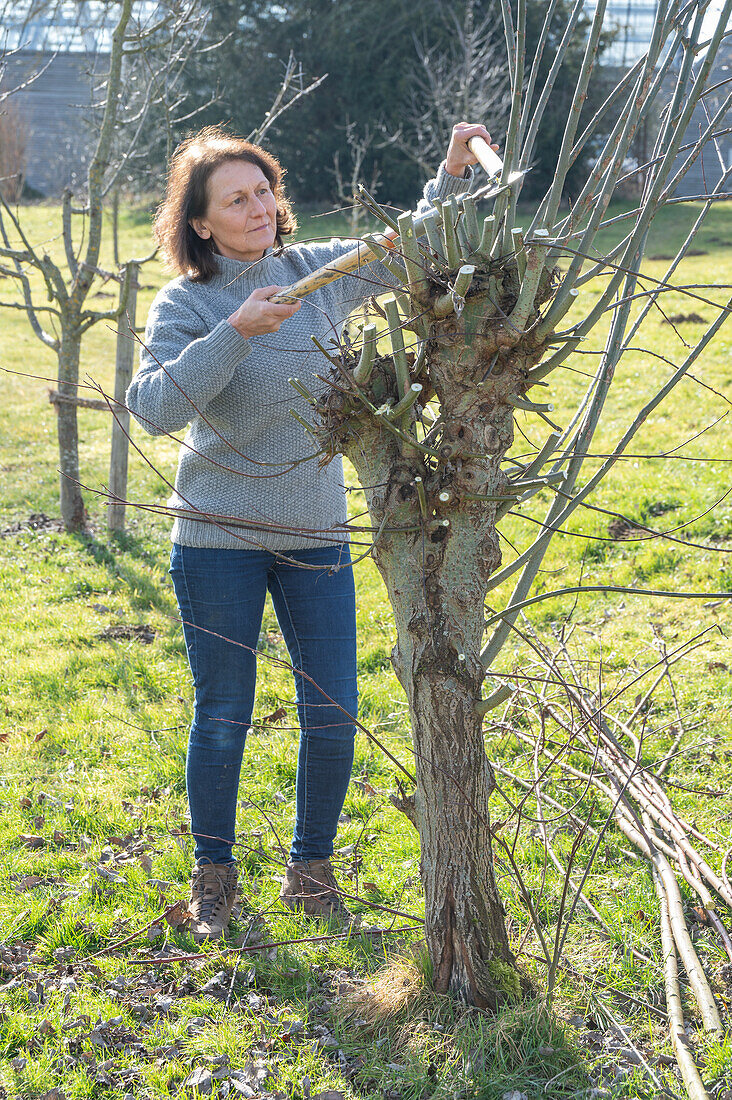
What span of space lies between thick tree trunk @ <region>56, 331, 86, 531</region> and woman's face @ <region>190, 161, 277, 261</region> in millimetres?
4121

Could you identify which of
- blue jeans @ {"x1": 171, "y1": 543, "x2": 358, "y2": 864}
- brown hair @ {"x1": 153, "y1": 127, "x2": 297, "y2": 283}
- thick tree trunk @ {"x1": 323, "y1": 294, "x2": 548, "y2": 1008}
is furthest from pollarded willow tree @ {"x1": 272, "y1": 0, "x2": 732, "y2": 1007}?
brown hair @ {"x1": 153, "y1": 127, "x2": 297, "y2": 283}

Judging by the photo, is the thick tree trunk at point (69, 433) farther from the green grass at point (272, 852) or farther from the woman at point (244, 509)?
the woman at point (244, 509)

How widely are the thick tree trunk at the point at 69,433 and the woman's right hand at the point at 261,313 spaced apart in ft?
15.1

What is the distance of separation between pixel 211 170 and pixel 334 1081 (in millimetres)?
2571

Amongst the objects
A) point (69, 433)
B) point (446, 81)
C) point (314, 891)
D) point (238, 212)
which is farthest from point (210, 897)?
point (446, 81)

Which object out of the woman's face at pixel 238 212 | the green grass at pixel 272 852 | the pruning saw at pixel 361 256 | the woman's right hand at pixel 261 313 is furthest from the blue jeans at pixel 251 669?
the woman's face at pixel 238 212

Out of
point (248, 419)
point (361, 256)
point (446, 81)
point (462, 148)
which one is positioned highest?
point (446, 81)

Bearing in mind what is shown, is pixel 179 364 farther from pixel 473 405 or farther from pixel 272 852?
pixel 272 852

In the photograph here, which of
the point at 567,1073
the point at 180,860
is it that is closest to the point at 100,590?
the point at 180,860

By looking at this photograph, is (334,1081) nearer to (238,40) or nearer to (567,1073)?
(567,1073)

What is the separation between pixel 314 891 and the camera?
2922mm

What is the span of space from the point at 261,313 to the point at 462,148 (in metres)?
0.72

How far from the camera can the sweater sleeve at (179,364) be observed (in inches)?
93.8

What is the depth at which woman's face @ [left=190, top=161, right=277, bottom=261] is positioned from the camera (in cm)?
269
